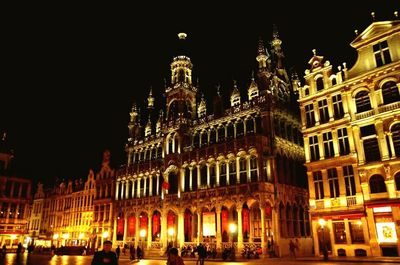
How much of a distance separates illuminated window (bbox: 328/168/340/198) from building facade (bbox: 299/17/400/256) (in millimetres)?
86

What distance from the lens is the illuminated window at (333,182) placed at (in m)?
31.1

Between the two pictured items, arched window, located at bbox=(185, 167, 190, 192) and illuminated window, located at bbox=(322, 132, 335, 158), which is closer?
illuminated window, located at bbox=(322, 132, 335, 158)

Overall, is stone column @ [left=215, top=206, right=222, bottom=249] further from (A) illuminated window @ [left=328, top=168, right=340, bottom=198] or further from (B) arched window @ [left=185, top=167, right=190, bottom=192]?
(A) illuminated window @ [left=328, top=168, right=340, bottom=198]

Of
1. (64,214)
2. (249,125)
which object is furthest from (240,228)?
(64,214)

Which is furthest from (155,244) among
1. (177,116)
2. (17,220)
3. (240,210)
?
(17,220)

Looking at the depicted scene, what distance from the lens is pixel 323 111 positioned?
33844 mm

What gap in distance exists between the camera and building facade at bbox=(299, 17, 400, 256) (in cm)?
2747

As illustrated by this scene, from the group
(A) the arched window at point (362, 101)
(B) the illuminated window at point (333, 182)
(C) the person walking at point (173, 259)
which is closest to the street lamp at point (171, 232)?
(B) the illuminated window at point (333, 182)

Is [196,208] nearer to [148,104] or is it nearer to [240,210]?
[240,210]

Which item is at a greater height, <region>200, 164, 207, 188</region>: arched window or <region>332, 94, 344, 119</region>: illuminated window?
<region>332, 94, 344, 119</region>: illuminated window

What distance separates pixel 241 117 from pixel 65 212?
1722 inches

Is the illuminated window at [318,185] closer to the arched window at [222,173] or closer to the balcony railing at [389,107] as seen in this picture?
the balcony railing at [389,107]

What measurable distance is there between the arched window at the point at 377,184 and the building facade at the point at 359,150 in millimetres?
79

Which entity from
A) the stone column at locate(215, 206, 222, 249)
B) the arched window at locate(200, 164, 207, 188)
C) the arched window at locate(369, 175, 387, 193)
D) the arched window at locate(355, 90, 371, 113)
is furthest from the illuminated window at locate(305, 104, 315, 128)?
the arched window at locate(200, 164, 207, 188)
